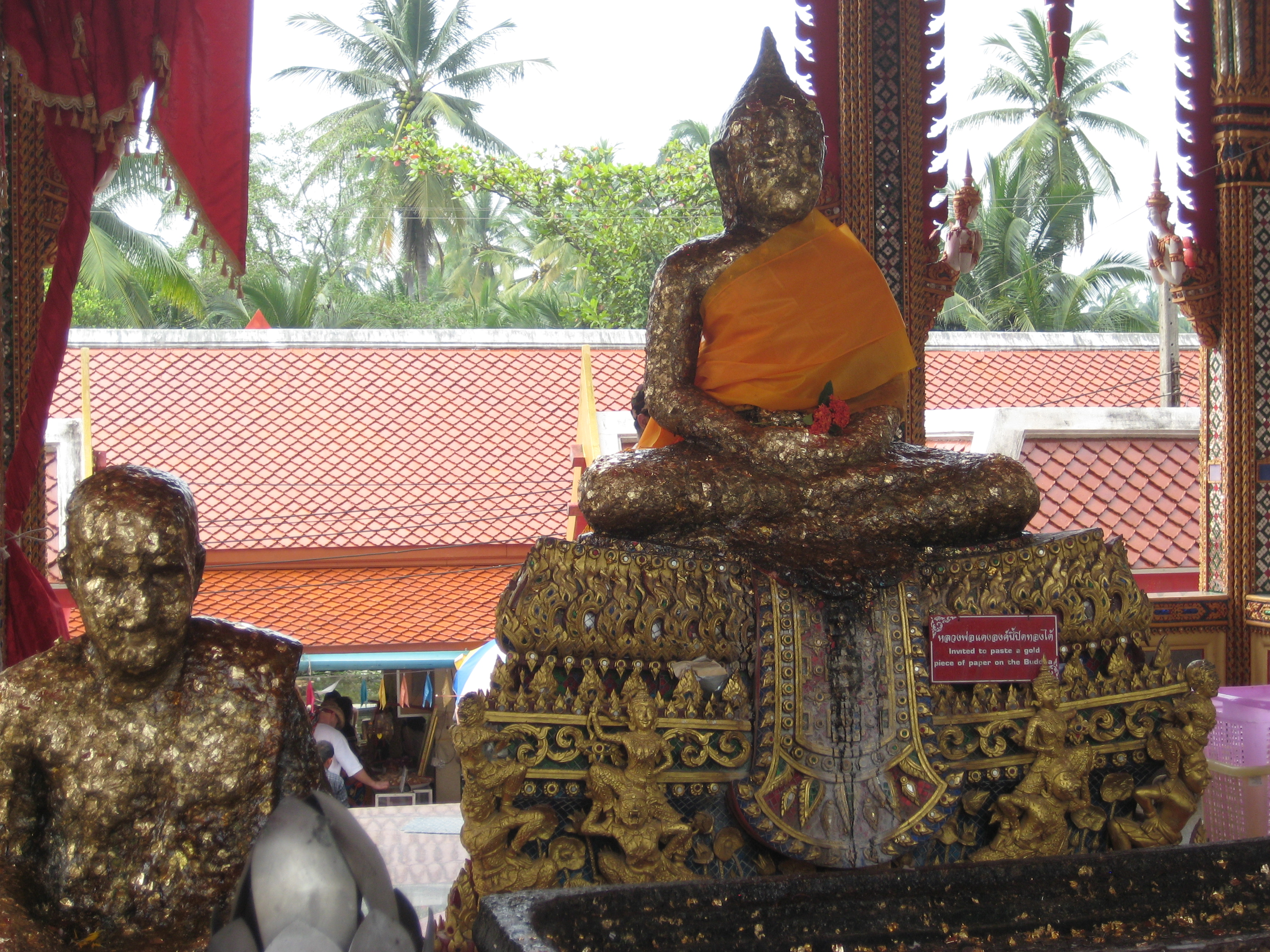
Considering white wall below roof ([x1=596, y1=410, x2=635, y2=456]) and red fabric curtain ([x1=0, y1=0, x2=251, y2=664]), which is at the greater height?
red fabric curtain ([x1=0, y1=0, x2=251, y2=664])

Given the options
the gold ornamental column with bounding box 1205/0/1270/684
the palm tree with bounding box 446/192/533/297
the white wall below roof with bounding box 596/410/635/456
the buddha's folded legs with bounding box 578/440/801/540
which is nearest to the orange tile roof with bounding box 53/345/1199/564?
the white wall below roof with bounding box 596/410/635/456

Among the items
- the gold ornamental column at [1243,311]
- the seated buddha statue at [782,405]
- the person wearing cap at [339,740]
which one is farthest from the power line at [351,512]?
A: the seated buddha statue at [782,405]

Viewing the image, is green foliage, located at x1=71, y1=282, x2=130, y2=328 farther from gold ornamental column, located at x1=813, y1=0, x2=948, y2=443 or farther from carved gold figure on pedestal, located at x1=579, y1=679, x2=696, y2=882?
carved gold figure on pedestal, located at x1=579, y1=679, x2=696, y2=882

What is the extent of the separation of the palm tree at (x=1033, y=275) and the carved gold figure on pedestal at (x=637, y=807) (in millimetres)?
15280

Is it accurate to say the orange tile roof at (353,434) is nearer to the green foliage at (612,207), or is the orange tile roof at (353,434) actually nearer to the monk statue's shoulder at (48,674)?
the green foliage at (612,207)

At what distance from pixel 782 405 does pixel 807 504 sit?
0.35 metres

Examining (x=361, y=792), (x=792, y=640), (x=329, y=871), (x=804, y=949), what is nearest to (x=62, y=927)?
(x=329, y=871)

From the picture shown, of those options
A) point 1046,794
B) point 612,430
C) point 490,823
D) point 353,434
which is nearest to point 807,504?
point 1046,794

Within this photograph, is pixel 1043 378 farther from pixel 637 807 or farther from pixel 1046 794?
pixel 637 807

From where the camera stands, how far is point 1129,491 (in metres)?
7.40

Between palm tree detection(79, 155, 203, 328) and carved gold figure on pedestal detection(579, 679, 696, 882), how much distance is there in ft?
40.7

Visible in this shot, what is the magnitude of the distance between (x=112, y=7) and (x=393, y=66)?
732 inches

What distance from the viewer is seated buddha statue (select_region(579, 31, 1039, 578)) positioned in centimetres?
322

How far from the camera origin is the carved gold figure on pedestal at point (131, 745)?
78.0 inches
